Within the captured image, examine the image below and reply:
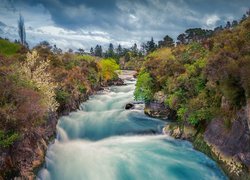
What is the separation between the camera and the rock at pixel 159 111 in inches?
1444

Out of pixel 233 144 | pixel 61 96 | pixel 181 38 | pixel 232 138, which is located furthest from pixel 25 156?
pixel 181 38

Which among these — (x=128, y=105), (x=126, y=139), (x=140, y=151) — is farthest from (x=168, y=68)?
(x=140, y=151)

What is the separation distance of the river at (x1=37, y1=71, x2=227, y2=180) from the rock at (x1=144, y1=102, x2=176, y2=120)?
1330 mm

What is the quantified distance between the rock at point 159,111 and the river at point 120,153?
1.33 meters

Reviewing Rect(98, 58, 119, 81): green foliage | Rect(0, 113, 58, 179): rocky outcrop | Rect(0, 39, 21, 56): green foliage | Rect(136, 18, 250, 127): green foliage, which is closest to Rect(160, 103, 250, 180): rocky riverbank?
Result: Rect(136, 18, 250, 127): green foliage

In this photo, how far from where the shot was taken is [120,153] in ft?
86.4

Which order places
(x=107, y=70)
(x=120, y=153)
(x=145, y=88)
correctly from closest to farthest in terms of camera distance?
(x=120, y=153) < (x=145, y=88) < (x=107, y=70)

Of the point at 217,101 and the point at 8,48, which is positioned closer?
the point at 217,101

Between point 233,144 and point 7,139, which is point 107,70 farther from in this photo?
point 7,139

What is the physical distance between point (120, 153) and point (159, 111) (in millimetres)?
13490

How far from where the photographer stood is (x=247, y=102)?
2134 centimetres

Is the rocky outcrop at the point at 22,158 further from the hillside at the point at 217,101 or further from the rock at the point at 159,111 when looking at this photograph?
the rock at the point at 159,111

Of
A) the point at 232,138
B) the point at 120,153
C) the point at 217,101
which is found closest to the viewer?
the point at 232,138

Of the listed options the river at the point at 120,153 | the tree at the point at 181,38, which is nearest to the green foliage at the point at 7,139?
the river at the point at 120,153
